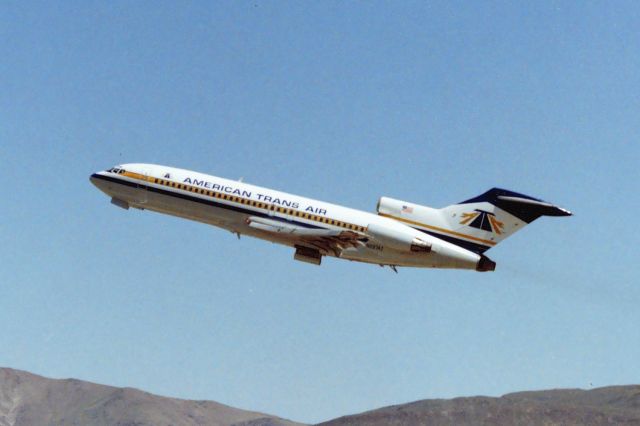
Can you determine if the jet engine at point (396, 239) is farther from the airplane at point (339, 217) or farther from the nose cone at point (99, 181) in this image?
the nose cone at point (99, 181)

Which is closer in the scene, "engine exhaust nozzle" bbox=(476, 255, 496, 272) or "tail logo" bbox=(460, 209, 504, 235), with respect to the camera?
"engine exhaust nozzle" bbox=(476, 255, 496, 272)

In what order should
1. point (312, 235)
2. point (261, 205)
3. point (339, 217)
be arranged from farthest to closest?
point (261, 205) → point (339, 217) → point (312, 235)

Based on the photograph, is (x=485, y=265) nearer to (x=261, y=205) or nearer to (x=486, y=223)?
(x=486, y=223)

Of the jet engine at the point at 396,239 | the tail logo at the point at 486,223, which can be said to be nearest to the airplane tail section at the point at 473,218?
the tail logo at the point at 486,223

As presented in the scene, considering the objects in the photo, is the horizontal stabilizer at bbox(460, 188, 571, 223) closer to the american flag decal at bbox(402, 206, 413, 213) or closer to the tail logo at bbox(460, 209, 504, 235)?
the tail logo at bbox(460, 209, 504, 235)

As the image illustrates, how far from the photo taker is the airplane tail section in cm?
6488

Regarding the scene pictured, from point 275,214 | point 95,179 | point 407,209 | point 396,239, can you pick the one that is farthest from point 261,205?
point 95,179

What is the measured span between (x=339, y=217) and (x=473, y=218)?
412 inches

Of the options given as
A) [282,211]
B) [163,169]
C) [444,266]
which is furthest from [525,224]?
[163,169]

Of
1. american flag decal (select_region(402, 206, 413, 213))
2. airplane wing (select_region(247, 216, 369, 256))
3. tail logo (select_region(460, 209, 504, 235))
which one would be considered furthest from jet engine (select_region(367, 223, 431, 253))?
tail logo (select_region(460, 209, 504, 235))

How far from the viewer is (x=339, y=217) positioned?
62031 millimetres

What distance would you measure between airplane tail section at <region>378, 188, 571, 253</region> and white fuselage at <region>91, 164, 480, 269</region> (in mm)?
1714

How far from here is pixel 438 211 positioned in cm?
6606

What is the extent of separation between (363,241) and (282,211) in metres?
5.91
